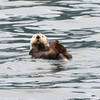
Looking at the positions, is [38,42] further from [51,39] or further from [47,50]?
[51,39]

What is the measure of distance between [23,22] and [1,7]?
9.85 ft

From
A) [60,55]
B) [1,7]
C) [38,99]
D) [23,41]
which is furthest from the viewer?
[1,7]

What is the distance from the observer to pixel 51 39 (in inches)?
650

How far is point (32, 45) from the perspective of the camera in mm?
14312

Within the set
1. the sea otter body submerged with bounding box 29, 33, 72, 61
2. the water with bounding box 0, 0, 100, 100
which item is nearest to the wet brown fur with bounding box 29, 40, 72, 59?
the sea otter body submerged with bounding box 29, 33, 72, 61

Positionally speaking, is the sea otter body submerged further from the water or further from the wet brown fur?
the water

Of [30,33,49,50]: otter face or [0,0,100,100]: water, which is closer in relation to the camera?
[0,0,100,100]: water

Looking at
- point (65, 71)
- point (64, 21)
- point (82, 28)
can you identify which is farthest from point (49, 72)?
point (64, 21)

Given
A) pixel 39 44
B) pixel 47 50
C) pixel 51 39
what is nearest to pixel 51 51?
pixel 47 50

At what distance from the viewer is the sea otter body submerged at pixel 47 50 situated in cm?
1319

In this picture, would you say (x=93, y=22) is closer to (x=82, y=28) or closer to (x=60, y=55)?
(x=82, y=28)

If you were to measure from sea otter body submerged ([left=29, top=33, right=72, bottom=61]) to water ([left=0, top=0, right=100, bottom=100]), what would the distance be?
0.16 meters

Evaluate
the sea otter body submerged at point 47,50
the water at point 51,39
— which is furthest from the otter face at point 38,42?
the water at point 51,39

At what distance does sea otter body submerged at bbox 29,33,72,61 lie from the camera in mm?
13188
